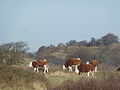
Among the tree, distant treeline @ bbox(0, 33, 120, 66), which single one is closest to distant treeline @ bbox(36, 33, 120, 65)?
distant treeline @ bbox(0, 33, 120, 66)

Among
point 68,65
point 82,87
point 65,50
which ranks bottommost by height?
point 82,87

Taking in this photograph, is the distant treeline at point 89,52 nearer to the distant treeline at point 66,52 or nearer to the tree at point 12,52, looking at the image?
the distant treeline at point 66,52

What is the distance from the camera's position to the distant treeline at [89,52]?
81.6 meters

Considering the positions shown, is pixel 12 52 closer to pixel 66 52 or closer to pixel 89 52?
pixel 89 52

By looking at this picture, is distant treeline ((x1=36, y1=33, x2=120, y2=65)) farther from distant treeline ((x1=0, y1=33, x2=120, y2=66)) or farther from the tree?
the tree

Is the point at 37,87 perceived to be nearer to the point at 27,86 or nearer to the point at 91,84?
the point at 27,86

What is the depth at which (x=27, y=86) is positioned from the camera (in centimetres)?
1978

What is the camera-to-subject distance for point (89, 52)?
283ft

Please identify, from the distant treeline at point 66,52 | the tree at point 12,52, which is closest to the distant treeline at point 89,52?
the distant treeline at point 66,52

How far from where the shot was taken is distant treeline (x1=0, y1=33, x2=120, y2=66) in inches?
1373

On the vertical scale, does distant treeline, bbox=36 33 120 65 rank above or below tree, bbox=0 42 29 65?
above

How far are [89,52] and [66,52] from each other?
1744cm

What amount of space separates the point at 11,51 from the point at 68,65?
5.06m

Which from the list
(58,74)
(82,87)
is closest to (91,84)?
(82,87)
